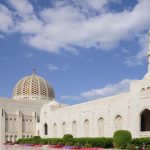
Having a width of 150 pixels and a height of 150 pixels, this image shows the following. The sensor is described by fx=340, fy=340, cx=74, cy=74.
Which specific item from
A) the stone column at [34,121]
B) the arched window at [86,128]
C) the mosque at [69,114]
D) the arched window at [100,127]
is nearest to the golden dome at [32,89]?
the mosque at [69,114]

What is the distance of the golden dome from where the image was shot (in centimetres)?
5503

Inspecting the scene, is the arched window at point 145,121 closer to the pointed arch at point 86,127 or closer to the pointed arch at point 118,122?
the pointed arch at point 118,122

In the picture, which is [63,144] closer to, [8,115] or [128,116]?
[128,116]

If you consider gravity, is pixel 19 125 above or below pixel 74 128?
above

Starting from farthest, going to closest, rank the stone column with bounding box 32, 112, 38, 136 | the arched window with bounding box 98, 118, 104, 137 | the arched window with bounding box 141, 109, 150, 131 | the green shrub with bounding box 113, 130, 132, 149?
the stone column with bounding box 32, 112, 38, 136, the arched window with bounding box 98, 118, 104, 137, the arched window with bounding box 141, 109, 150, 131, the green shrub with bounding box 113, 130, 132, 149

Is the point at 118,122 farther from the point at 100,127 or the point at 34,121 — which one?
the point at 34,121

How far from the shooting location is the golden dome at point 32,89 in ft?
181

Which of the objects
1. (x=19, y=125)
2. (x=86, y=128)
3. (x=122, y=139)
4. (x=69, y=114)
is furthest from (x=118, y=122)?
(x=19, y=125)

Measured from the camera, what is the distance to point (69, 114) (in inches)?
1575

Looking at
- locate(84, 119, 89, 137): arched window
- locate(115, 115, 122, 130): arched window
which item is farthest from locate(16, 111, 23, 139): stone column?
locate(115, 115, 122, 130): arched window

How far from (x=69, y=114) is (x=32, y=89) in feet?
54.2

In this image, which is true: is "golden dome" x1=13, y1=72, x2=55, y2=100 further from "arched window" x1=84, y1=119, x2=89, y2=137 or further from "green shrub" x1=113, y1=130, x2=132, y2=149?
"green shrub" x1=113, y1=130, x2=132, y2=149

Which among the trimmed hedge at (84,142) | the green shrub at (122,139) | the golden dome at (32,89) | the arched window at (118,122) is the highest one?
the golden dome at (32,89)

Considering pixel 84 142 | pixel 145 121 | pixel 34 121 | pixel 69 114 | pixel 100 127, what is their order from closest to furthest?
1. pixel 84 142
2. pixel 145 121
3. pixel 100 127
4. pixel 69 114
5. pixel 34 121
